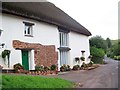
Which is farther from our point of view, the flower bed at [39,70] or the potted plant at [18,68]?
the flower bed at [39,70]

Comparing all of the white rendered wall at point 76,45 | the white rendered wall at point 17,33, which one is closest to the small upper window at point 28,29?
the white rendered wall at point 17,33

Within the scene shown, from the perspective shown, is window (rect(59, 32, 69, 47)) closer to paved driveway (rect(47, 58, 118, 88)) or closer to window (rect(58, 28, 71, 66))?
window (rect(58, 28, 71, 66))

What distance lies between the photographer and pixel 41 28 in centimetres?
2498

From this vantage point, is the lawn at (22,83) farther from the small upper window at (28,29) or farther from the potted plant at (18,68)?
the small upper window at (28,29)

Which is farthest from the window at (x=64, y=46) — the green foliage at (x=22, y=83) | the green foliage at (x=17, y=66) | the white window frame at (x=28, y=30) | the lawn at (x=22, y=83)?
the green foliage at (x=22, y=83)

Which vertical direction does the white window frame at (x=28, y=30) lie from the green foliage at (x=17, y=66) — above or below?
above

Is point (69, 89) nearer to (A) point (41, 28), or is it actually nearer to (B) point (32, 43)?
(B) point (32, 43)

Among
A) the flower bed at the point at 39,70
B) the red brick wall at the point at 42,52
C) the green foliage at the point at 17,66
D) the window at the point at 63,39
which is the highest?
the window at the point at 63,39

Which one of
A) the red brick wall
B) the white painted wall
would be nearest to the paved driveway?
the red brick wall

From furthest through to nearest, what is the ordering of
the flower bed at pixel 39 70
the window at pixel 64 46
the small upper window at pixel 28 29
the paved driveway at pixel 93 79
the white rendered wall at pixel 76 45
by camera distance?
the white rendered wall at pixel 76 45
the window at pixel 64 46
the small upper window at pixel 28 29
the flower bed at pixel 39 70
the paved driveway at pixel 93 79

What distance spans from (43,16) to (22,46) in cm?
459

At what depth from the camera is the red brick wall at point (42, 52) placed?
21797 millimetres

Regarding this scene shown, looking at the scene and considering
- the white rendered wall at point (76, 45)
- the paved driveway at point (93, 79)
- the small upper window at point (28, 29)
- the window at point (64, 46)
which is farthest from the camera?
the white rendered wall at point (76, 45)

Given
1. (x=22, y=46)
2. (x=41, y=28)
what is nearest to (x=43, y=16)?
(x=41, y=28)
